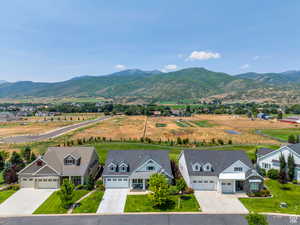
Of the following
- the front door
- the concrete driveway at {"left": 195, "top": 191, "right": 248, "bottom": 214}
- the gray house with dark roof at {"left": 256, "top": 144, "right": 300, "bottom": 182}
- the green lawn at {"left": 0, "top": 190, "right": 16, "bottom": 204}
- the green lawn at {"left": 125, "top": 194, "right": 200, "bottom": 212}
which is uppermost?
the gray house with dark roof at {"left": 256, "top": 144, "right": 300, "bottom": 182}

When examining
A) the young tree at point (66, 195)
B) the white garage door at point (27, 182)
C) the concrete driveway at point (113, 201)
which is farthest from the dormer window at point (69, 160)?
the young tree at point (66, 195)

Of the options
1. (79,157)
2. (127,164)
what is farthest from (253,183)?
(79,157)

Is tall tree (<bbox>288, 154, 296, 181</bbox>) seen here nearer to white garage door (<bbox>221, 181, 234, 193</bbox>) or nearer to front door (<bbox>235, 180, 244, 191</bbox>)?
front door (<bbox>235, 180, 244, 191</bbox>)

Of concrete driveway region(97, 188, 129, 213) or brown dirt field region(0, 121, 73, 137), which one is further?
brown dirt field region(0, 121, 73, 137)

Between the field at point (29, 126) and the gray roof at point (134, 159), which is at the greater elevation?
the gray roof at point (134, 159)

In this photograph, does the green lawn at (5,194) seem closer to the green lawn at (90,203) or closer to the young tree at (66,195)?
the young tree at (66,195)

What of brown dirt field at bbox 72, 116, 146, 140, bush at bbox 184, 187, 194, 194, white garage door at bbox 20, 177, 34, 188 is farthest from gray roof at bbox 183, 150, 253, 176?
brown dirt field at bbox 72, 116, 146, 140

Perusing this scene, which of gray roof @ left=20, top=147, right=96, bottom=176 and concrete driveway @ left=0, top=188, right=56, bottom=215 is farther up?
gray roof @ left=20, top=147, right=96, bottom=176
